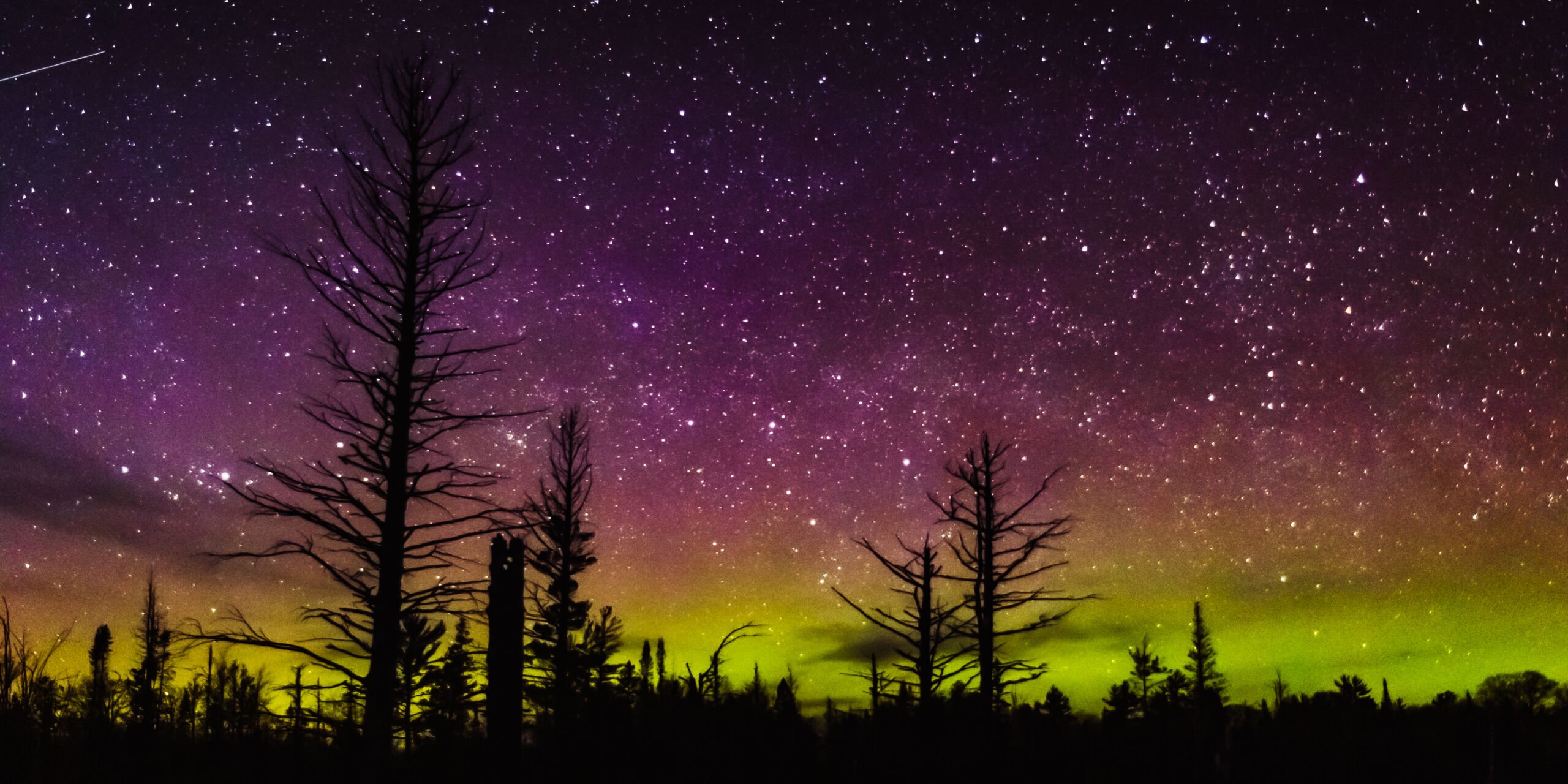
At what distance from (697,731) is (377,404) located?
257 inches

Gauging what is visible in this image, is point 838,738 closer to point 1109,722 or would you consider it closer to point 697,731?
point 697,731

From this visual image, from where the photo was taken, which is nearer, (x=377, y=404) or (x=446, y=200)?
(x=377, y=404)

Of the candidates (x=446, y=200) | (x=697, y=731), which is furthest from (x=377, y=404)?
(x=697, y=731)

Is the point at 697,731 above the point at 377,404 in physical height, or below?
below

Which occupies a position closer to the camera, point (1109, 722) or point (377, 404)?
point (377, 404)

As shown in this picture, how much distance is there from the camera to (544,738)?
40.9 feet

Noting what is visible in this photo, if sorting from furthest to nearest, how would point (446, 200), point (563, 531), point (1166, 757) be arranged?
point (563, 531), point (1166, 757), point (446, 200)

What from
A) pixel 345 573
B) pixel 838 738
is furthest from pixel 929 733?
pixel 345 573

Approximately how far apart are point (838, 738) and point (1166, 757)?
599cm

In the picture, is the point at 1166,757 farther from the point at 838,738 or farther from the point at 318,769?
the point at 318,769

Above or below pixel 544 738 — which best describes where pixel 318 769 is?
below

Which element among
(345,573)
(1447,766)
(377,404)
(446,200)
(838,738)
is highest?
(446,200)

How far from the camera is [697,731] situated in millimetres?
13234

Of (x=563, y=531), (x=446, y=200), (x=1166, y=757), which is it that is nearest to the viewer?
(x=446, y=200)
